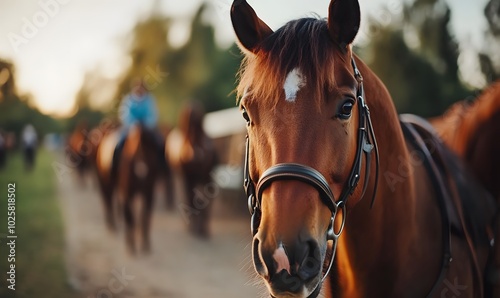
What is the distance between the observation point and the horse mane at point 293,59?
1.83 meters

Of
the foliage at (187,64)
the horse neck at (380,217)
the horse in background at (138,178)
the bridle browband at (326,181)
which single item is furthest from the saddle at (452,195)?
the foliage at (187,64)

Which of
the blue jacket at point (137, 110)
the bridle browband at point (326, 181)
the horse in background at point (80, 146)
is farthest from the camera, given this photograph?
the horse in background at point (80, 146)

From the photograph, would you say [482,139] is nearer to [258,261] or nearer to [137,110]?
[258,261]

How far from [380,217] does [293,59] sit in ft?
2.91

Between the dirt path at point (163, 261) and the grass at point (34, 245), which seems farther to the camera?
the dirt path at point (163, 261)

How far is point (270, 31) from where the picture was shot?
7.08ft

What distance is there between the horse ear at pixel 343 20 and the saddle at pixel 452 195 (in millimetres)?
928

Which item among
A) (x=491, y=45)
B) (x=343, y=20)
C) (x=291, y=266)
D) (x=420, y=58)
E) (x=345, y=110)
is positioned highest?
(x=420, y=58)

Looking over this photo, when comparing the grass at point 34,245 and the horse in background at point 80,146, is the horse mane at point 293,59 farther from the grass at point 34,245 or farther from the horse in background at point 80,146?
the horse in background at point 80,146

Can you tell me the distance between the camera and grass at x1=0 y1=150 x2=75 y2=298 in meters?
6.45

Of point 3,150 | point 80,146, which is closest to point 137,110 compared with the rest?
point 3,150

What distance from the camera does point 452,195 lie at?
265 centimetres

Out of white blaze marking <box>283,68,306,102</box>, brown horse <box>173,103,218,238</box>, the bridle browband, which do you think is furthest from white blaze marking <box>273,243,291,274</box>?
brown horse <box>173,103,218,238</box>

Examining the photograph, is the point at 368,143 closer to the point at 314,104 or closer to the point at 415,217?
the point at 314,104
